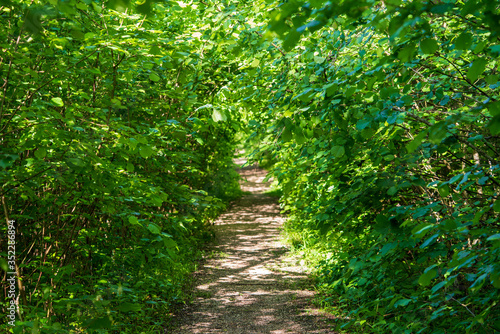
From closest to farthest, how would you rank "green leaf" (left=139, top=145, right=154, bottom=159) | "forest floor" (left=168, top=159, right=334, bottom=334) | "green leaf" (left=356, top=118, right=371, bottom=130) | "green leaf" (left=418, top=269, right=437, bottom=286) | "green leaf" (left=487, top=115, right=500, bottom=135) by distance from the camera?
"green leaf" (left=487, top=115, right=500, bottom=135) → "green leaf" (left=418, top=269, right=437, bottom=286) → "green leaf" (left=356, top=118, right=371, bottom=130) → "green leaf" (left=139, top=145, right=154, bottom=159) → "forest floor" (left=168, top=159, right=334, bottom=334)

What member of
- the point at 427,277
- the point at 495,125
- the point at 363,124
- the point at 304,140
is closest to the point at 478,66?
the point at 495,125

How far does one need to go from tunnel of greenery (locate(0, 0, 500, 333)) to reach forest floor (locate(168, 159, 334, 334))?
63cm

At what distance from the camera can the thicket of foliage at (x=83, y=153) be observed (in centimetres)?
270

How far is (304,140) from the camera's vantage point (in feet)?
9.53

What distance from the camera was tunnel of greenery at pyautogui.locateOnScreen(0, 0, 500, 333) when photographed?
228 cm

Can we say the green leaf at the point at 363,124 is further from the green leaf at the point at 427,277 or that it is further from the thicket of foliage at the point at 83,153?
the thicket of foliage at the point at 83,153

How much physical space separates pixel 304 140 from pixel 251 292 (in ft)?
14.0

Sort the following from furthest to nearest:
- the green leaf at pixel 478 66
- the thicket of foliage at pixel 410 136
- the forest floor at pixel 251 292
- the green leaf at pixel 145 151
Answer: the forest floor at pixel 251 292 → the green leaf at pixel 145 151 → the thicket of foliage at pixel 410 136 → the green leaf at pixel 478 66

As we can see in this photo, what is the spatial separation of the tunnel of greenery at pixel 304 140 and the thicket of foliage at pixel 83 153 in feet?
0.08

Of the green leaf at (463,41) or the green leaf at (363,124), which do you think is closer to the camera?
the green leaf at (463,41)

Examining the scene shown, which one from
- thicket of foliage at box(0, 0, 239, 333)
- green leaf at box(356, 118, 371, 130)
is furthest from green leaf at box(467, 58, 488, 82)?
thicket of foliage at box(0, 0, 239, 333)

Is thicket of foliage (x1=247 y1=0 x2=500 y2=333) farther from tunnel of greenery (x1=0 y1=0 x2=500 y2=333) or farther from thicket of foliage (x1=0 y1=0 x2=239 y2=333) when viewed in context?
thicket of foliage (x1=0 y1=0 x2=239 y2=333)

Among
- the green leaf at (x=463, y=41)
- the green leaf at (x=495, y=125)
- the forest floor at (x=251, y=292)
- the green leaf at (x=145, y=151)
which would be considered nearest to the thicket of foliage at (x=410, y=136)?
the green leaf at (x=463, y=41)

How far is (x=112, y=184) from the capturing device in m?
3.13
